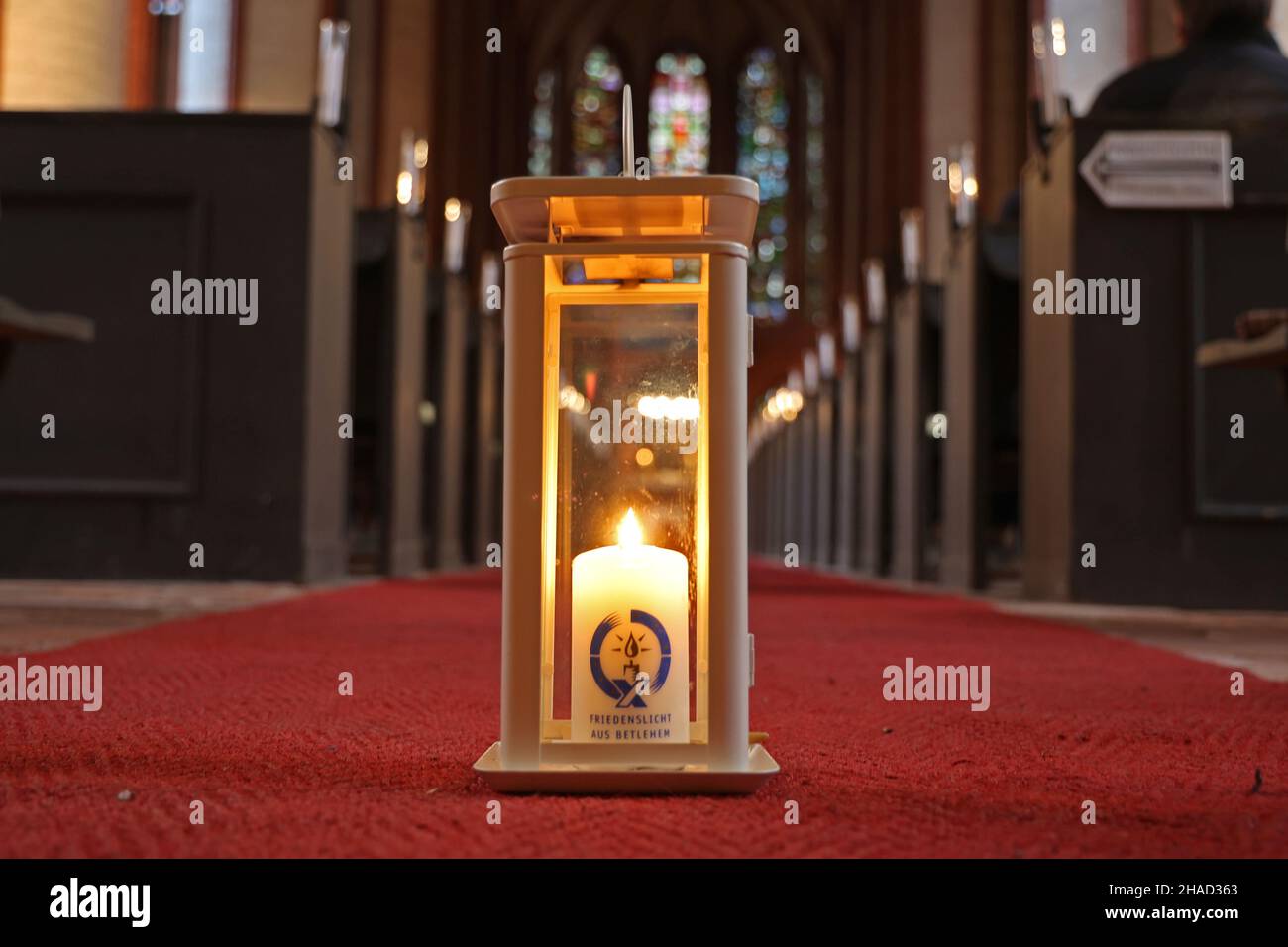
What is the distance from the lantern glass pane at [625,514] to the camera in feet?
4.27

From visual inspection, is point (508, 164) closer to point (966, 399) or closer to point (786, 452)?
point (786, 452)

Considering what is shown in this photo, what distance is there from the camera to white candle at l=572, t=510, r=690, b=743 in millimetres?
1298

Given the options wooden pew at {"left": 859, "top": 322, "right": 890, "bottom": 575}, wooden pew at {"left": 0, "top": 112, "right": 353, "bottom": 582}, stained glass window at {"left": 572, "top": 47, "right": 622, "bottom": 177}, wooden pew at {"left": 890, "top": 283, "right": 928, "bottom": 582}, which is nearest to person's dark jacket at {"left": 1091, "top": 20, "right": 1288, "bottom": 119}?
wooden pew at {"left": 890, "top": 283, "right": 928, "bottom": 582}

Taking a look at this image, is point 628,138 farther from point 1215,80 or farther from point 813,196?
point 813,196

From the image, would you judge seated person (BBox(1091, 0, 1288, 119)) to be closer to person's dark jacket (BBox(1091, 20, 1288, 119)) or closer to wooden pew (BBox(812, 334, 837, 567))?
person's dark jacket (BBox(1091, 20, 1288, 119))

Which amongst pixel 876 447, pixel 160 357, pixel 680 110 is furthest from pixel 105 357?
pixel 680 110

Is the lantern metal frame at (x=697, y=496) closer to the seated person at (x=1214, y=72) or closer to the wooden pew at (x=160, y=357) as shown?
the wooden pew at (x=160, y=357)

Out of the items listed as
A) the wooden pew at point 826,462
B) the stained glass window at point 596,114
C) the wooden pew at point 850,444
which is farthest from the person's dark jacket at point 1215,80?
the stained glass window at point 596,114

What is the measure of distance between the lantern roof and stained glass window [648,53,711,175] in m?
26.9

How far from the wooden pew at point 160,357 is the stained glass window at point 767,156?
21.1 m

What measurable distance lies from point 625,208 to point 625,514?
0.29 m

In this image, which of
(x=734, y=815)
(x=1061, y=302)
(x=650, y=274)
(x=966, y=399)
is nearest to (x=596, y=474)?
(x=650, y=274)

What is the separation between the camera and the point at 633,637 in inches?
51.2
